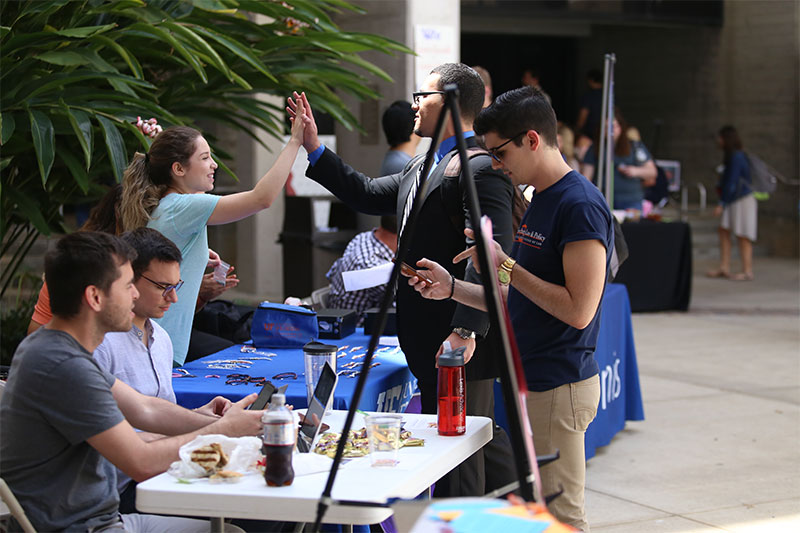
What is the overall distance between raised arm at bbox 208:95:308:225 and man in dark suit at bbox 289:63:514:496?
0.10 meters

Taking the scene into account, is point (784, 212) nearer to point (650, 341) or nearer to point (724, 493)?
point (650, 341)

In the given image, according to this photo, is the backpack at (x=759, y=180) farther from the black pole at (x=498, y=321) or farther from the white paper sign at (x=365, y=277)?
the black pole at (x=498, y=321)

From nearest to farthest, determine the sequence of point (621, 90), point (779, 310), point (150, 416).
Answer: point (150, 416) → point (779, 310) → point (621, 90)

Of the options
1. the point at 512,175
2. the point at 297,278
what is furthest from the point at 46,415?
the point at 297,278

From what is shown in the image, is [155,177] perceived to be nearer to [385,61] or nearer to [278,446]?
[278,446]

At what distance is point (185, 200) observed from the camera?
11.8 ft

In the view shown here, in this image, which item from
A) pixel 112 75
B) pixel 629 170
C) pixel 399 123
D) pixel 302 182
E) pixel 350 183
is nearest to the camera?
pixel 350 183

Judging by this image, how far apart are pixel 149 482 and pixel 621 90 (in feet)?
55.1

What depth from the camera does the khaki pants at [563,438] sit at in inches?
119

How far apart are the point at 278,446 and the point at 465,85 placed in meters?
1.62

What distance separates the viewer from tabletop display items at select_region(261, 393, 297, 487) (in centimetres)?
239

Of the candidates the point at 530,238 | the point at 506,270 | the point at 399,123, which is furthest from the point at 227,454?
the point at 399,123

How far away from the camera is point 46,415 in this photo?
241 centimetres

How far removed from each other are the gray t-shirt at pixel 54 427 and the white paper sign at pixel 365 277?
82.2 inches
